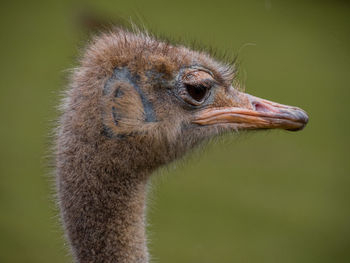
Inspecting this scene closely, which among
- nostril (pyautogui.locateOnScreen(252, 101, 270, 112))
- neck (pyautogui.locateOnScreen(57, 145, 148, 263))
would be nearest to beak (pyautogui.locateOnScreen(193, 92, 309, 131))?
nostril (pyautogui.locateOnScreen(252, 101, 270, 112))

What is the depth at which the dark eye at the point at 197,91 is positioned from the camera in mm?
2393

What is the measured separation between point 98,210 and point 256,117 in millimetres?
582

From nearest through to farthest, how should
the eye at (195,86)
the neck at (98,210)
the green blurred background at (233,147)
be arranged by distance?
the neck at (98,210), the eye at (195,86), the green blurred background at (233,147)

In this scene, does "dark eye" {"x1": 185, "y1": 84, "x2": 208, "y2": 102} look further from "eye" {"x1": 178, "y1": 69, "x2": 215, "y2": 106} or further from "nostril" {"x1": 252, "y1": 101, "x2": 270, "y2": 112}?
"nostril" {"x1": 252, "y1": 101, "x2": 270, "y2": 112}

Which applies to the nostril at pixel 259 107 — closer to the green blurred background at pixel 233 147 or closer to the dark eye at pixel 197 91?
the dark eye at pixel 197 91

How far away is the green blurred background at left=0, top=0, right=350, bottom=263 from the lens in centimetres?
525

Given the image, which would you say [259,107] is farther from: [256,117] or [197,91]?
[197,91]

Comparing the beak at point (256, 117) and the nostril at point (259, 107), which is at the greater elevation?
the nostril at point (259, 107)

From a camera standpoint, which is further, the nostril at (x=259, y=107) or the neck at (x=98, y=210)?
the nostril at (x=259, y=107)

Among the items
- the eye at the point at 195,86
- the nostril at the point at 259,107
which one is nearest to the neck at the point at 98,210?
the eye at the point at 195,86

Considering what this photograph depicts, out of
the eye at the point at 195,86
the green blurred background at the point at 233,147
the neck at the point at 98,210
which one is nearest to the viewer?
the neck at the point at 98,210

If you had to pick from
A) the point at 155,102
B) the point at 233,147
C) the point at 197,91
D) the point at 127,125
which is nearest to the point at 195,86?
the point at 197,91

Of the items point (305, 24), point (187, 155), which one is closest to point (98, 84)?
point (187, 155)

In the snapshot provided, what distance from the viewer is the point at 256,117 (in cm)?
244
